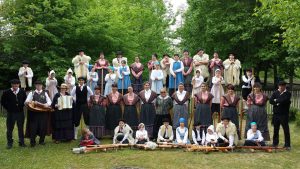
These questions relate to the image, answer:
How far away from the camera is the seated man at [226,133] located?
38.4 feet

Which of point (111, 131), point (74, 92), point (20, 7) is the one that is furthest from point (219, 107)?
point (20, 7)

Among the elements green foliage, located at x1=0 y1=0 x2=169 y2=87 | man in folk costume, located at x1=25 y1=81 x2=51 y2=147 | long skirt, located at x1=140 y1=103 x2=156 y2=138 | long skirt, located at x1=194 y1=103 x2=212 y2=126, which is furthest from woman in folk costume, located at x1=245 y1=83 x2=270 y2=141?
green foliage, located at x1=0 y1=0 x2=169 y2=87

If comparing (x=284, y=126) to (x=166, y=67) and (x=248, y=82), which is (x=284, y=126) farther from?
(x=166, y=67)

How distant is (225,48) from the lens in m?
27.2

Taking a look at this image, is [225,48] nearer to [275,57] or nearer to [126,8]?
[275,57]

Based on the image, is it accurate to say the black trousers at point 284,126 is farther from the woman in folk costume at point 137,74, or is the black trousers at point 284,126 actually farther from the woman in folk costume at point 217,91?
the woman in folk costume at point 137,74

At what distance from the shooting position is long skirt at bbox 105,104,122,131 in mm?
13289

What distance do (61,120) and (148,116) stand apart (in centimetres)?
254

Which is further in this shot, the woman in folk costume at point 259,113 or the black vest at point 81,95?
the black vest at point 81,95

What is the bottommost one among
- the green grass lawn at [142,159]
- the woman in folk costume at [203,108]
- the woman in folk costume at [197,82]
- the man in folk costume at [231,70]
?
the green grass lawn at [142,159]

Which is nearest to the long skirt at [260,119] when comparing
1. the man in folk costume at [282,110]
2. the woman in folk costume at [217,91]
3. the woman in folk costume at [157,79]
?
the man in folk costume at [282,110]

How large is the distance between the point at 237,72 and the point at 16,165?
27.1 ft

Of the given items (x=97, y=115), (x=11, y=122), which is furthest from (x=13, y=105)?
(x=97, y=115)

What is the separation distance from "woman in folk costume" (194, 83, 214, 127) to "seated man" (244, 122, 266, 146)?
1.27m
